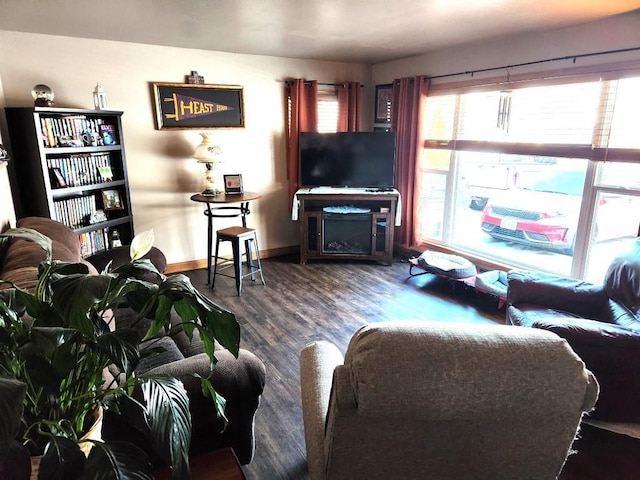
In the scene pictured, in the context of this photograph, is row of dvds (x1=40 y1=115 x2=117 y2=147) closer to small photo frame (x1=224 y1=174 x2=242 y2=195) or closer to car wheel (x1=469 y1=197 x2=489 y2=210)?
small photo frame (x1=224 y1=174 x2=242 y2=195)

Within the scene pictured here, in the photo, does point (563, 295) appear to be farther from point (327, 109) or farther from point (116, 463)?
point (327, 109)

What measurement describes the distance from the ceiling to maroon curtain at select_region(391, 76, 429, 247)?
0.55 metres

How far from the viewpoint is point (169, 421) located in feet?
2.45

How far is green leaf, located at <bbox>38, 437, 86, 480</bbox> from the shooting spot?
0.64 m

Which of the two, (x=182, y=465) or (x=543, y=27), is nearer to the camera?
(x=182, y=465)

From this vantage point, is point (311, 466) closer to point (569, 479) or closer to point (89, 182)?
point (569, 479)

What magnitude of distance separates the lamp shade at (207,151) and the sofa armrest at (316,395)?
9.18 feet

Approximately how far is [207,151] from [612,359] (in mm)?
3508

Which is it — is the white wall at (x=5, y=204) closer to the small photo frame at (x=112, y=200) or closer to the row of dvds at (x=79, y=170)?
the row of dvds at (x=79, y=170)

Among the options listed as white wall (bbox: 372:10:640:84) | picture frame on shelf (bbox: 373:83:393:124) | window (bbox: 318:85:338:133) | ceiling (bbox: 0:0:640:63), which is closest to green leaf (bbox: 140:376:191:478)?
ceiling (bbox: 0:0:640:63)

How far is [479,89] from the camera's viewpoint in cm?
390

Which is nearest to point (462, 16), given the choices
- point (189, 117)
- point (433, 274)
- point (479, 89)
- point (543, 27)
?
point (543, 27)

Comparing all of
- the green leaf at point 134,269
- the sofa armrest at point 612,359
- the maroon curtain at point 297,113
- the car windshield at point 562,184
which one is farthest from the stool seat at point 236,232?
the green leaf at point 134,269

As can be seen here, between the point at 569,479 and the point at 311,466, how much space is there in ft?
4.33
